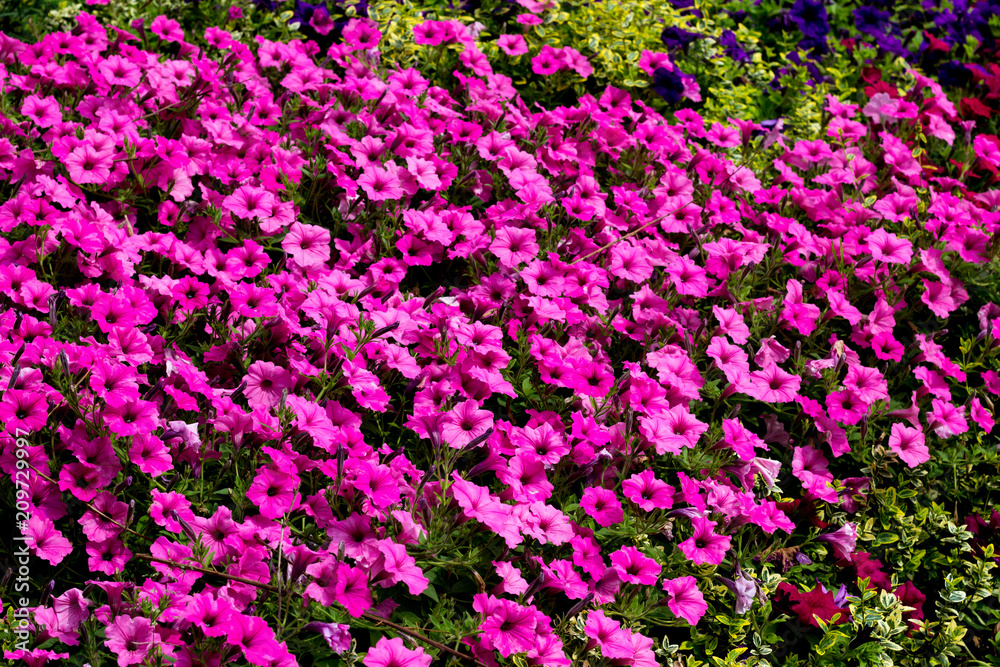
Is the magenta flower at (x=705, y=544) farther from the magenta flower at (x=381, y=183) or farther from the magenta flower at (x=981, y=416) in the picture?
the magenta flower at (x=381, y=183)

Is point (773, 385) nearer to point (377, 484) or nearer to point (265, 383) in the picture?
point (377, 484)

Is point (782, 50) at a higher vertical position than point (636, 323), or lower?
higher

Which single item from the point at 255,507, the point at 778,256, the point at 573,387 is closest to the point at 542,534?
the point at 573,387

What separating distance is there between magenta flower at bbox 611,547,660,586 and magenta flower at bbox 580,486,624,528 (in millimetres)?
133

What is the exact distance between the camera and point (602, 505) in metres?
3.10

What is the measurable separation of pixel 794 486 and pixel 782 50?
3.84 m

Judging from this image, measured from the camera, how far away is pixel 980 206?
4.87 m

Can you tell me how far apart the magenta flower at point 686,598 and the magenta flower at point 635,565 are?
95 mm

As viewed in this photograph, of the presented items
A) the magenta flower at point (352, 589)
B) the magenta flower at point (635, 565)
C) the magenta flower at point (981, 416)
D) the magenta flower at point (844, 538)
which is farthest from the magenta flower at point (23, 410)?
the magenta flower at point (981, 416)

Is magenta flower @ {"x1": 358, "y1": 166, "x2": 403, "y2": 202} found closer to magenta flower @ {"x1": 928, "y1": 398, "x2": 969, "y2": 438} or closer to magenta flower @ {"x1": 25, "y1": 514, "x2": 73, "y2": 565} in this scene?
magenta flower @ {"x1": 25, "y1": 514, "x2": 73, "y2": 565}

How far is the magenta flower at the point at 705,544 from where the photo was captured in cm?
307

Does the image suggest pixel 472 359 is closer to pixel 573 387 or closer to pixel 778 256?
pixel 573 387

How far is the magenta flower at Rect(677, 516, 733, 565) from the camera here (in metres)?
3.07

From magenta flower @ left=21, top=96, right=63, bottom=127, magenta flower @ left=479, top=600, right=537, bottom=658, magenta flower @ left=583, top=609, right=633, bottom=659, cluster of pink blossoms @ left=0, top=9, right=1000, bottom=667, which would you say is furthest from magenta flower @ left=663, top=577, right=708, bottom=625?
magenta flower @ left=21, top=96, right=63, bottom=127
